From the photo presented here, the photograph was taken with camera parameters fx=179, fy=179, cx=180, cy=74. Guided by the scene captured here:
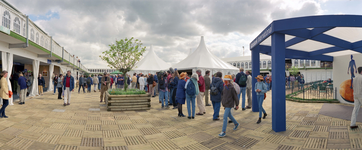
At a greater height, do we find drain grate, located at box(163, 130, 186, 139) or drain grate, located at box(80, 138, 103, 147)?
drain grate, located at box(80, 138, 103, 147)

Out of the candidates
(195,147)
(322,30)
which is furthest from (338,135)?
(195,147)

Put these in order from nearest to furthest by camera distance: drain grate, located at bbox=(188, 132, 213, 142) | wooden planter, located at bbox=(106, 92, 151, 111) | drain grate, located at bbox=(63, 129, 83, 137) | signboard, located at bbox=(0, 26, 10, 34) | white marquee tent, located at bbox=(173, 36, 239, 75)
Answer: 1. drain grate, located at bbox=(188, 132, 213, 142)
2. drain grate, located at bbox=(63, 129, 83, 137)
3. signboard, located at bbox=(0, 26, 10, 34)
4. wooden planter, located at bbox=(106, 92, 151, 111)
5. white marquee tent, located at bbox=(173, 36, 239, 75)

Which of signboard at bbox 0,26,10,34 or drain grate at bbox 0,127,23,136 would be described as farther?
signboard at bbox 0,26,10,34

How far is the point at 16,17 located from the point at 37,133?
6.51 metres

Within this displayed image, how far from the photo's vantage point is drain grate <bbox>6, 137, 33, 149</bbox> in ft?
10.9

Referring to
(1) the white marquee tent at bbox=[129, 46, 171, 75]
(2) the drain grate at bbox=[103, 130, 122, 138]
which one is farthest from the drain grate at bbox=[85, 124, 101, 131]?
(1) the white marquee tent at bbox=[129, 46, 171, 75]

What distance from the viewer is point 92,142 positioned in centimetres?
368

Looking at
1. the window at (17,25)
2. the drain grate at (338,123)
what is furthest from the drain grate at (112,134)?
the window at (17,25)

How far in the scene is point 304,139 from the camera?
380 cm

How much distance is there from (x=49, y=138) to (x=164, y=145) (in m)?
2.45

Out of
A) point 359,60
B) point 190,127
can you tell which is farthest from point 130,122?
point 359,60

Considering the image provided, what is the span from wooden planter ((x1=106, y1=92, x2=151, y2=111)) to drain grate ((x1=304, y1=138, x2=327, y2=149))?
17.8ft

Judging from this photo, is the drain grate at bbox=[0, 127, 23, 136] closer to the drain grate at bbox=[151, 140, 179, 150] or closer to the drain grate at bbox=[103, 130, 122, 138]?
the drain grate at bbox=[103, 130, 122, 138]

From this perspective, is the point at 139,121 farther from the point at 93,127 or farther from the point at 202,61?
the point at 202,61
